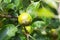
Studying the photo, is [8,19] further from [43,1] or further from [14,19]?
[43,1]

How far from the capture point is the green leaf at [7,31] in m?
0.99

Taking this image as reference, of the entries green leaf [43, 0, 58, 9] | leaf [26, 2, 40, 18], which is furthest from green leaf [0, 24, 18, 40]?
green leaf [43, 0, 58, 9]

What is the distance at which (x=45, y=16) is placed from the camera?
1.07 meters

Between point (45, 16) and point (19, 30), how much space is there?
0.16 meters

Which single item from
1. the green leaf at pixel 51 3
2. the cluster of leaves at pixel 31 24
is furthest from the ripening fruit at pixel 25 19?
the green leaf at pixel 51 3

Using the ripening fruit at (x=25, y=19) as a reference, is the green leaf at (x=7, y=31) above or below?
below

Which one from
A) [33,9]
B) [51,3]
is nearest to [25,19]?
[33,9]

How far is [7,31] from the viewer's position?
100cm

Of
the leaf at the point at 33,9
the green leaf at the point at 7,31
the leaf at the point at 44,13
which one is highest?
the leaf at the point at 33,9

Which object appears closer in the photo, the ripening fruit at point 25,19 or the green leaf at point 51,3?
the ripening fruit at point 25,19

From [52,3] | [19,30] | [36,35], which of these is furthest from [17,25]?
[52,3]

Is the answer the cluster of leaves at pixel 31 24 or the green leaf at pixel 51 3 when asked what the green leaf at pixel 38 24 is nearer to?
the cluster of leaves at pixel 31 24

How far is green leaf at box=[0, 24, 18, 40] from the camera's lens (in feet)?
3.25

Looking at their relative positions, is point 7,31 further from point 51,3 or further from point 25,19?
point 51,3
